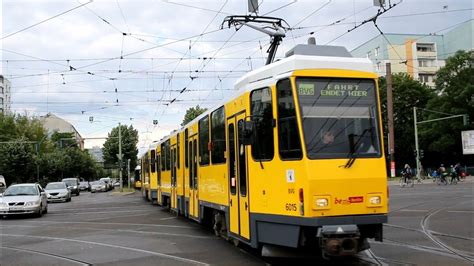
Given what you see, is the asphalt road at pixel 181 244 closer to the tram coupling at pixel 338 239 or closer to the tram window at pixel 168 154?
the tram coupling at pixel 338 239

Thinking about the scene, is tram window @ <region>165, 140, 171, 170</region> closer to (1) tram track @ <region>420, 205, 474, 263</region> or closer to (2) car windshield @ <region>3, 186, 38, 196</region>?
(2) car windshield @ <region>3, 186, 38, 196</region>

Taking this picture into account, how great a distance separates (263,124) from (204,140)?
183 inches

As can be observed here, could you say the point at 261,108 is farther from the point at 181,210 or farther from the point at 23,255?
the point at 181,210

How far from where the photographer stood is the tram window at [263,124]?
872 centimetres

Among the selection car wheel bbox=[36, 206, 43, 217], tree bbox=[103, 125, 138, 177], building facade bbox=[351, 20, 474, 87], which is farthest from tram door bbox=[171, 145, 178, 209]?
building facade bbox=[351, 20, 474, 87]

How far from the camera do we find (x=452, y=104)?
214 feet

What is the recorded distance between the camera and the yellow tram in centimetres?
789

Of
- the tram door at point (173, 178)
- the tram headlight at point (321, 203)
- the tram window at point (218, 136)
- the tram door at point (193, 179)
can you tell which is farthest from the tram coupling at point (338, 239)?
the tram door at point (173, 178)

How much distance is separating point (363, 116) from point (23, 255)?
7.81 meters

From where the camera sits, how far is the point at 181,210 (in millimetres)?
17109

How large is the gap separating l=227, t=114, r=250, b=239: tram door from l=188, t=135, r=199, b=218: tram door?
382 centimetres

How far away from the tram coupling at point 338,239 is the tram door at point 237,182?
6.66 feet

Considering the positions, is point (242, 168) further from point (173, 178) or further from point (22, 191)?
point (22, 191)

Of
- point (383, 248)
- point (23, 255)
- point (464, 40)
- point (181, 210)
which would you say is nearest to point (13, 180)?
point (181, 210)
